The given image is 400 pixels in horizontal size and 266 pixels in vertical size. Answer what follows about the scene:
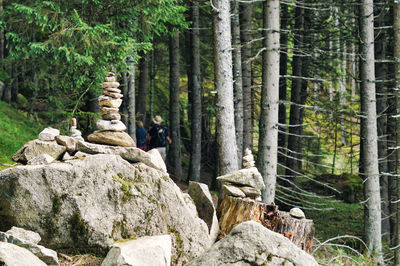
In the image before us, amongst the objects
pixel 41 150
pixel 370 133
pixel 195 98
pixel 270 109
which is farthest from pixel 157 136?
pixel 41 150

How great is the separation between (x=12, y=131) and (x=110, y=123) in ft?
28.9

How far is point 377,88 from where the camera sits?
1627cm

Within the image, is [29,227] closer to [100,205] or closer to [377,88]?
[100,205]

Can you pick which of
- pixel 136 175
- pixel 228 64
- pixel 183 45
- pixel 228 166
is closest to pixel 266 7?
pixel 228 64

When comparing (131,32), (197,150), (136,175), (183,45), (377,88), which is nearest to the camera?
(136,175)

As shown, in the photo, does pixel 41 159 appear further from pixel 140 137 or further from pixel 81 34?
pixel 140 137

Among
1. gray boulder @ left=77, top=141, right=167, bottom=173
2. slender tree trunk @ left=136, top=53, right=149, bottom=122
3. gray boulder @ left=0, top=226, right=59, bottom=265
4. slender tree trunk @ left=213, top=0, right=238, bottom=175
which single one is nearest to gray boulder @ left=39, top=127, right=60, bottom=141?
gray boulder @ left=77, top=141, right=167, bottom=173

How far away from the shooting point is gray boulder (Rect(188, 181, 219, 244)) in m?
7.68

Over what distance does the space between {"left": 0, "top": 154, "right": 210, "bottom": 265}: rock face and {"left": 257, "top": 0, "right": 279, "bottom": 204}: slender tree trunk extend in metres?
4.15

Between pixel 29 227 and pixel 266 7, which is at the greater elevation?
pixel 266 7

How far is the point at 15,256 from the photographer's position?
15.8 feet

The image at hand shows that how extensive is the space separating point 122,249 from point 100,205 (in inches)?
42.8

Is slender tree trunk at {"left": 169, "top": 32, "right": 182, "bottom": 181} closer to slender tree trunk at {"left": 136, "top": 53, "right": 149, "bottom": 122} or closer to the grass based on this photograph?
slender tree trunk at {"left": 136, "top": 53, "right": 149, "bottom": 122}

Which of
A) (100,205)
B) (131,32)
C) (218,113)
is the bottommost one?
(100,205)
